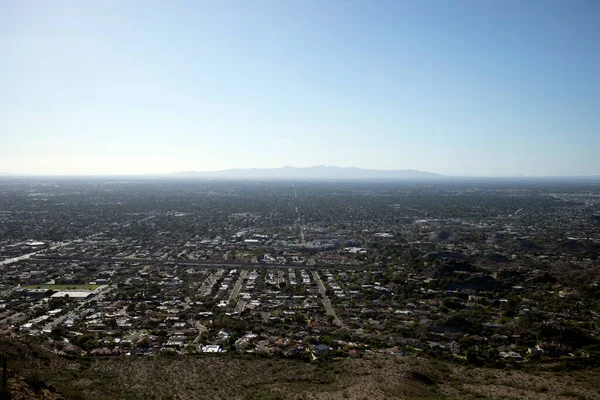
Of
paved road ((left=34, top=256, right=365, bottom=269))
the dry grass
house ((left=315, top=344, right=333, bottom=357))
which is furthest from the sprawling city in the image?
the dry grass

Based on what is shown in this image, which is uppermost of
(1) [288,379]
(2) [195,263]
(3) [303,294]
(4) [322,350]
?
(1) [288,379]

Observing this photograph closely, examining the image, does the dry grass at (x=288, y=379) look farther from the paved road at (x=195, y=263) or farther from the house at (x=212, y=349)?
the paved road at (x=195, y=263)

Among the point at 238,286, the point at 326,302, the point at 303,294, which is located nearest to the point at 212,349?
the point at 326,302

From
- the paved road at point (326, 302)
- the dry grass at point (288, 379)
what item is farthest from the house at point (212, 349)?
the paved road at point (326, 302)

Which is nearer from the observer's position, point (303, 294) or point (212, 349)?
point (212, 349)

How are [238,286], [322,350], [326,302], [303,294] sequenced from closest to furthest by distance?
1. [322,350]
2. [326,302]
3. [303,294]
4. [238,286]

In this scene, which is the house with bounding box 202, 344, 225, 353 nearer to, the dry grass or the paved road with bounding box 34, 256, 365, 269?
the dry grass

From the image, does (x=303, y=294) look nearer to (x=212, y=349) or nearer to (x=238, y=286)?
(x=238, y=286)

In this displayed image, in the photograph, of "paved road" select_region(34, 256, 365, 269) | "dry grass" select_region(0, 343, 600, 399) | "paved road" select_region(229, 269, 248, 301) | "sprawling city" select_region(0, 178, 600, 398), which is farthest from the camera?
"paved road" select_region(34, 256, 365, 269)

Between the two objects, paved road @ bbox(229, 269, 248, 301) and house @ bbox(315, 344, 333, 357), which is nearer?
house @ bbox(315, 344, 333, 357)
